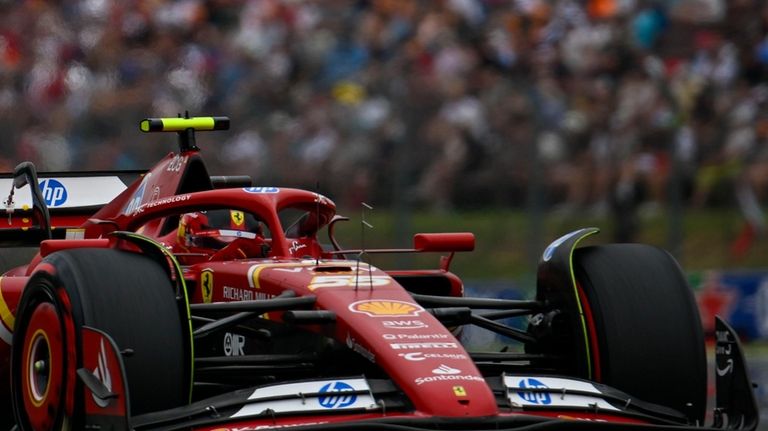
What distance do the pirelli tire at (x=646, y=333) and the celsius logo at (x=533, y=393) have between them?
599 mm

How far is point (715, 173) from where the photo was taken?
455 inches

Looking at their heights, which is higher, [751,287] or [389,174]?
[389,174]

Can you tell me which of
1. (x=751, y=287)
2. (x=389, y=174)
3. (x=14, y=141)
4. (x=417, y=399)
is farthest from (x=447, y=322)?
(x=14, y=141)

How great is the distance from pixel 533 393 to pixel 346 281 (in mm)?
902

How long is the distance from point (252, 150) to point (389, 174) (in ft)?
4.10

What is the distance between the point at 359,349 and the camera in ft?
17.6

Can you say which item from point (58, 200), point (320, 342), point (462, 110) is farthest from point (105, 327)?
point (462, 110)

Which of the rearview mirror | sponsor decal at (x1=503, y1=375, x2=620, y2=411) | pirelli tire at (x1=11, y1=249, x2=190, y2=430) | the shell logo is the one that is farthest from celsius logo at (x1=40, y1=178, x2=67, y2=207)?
sponsor decal at (x1=503, y1=375, x2=620, y2=411)

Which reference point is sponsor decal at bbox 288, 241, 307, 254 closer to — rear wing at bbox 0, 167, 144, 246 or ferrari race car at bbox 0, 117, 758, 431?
ferrari race car at bbox 0, 117, 758, 431

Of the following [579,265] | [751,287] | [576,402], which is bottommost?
[751,287]

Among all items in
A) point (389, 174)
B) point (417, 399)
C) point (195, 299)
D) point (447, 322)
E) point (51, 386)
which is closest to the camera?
point (417, 399)

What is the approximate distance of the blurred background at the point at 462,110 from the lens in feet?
37.6

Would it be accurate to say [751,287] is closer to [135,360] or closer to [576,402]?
[576,402]

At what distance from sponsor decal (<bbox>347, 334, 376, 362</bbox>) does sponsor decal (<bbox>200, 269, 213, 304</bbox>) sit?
1155mm
